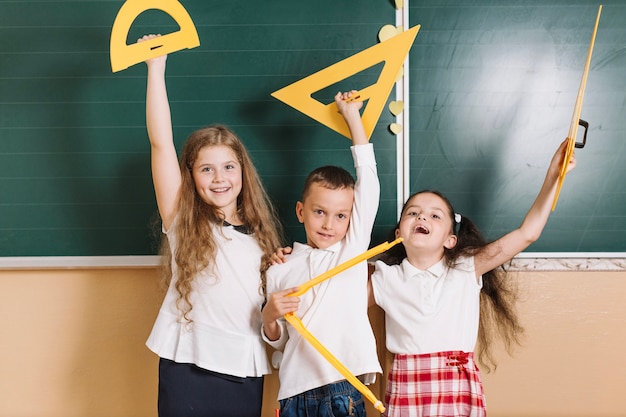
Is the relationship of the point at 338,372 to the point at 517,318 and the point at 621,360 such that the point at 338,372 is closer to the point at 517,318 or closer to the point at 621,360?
the point at 517,318

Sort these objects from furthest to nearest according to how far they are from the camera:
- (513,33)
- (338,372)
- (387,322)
Result: (513,33) < (387,322) < (338,372)

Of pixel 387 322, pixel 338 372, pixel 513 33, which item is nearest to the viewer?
pixel 338 372

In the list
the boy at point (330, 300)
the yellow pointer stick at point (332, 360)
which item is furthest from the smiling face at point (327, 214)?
the yellow pointer stick at point (332, 360)

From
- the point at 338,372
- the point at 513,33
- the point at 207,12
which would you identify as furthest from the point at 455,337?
the point at 207,12

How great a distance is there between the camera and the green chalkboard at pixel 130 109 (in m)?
1.84

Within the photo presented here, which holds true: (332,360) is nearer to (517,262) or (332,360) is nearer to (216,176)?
(216,176)

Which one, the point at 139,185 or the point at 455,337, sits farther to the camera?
the point at 139,185

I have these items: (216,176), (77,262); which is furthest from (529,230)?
(77,262)

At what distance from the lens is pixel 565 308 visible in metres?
1.86

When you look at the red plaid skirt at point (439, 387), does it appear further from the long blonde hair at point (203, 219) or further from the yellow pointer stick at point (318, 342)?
the long blonde hair at point (203, 219)

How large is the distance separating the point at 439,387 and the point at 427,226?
0.42 metres

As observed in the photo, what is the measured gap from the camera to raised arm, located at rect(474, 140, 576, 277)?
161 centimetres

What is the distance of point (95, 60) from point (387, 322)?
3.80ft

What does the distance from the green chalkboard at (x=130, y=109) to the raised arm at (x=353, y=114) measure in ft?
0.49
